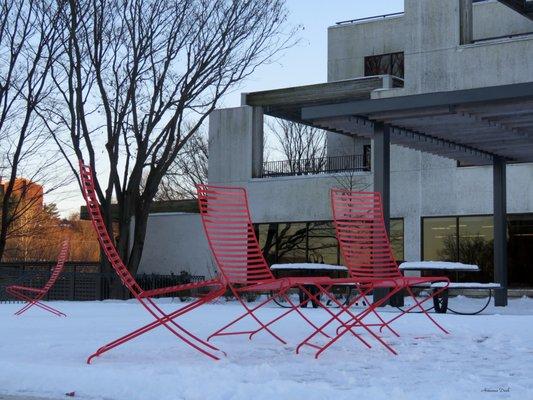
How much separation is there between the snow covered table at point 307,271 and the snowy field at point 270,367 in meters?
3.42

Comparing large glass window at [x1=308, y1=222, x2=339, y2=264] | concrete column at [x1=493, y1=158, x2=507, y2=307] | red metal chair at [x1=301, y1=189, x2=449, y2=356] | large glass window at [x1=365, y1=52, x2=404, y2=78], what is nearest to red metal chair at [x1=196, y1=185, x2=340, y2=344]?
red metal chair at [x1=301, y1=189, x2=449, y2=356]

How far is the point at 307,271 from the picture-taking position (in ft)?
70.2

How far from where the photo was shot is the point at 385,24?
97.7 feet

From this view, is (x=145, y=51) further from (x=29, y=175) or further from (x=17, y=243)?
(x=17, y=243)

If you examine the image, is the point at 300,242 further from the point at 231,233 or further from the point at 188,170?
the point at 188,170

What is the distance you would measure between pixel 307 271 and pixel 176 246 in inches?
379

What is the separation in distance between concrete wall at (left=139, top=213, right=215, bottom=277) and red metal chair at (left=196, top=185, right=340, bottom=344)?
2108 centimetres

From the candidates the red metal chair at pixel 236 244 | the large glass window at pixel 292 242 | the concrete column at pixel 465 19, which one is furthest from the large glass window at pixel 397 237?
the red metal chair at pixel 236 244

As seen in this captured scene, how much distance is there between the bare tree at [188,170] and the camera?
48562 millimetres

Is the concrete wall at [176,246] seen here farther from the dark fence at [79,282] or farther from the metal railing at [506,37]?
the metal railing at [506,37]

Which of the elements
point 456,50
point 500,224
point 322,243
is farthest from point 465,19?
point 500,224

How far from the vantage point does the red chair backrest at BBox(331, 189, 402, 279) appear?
8.84 meters

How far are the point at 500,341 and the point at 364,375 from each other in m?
3.00

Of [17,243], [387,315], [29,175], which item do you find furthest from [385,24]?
[17,243]
